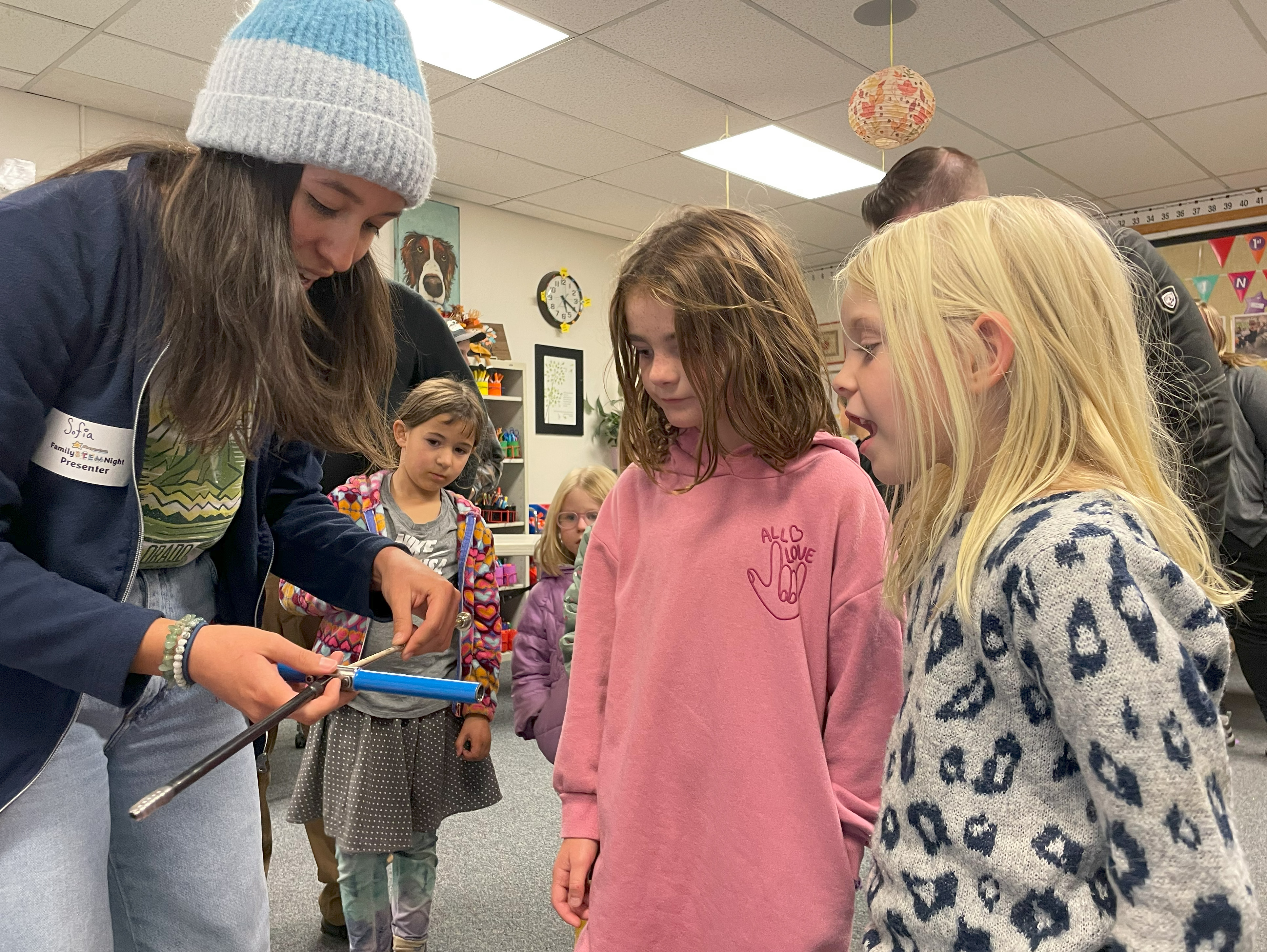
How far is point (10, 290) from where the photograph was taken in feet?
2.48

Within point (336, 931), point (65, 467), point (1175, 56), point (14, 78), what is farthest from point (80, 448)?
point (1175, 56)

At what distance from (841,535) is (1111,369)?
311mm

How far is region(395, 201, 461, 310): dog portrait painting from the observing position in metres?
5.07

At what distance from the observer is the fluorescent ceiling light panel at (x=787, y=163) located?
14.9 ft

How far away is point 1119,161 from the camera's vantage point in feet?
16.3

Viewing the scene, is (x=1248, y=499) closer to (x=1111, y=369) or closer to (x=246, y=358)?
(x=1111, y=369)

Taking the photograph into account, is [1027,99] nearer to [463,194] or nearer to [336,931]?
[463,194]

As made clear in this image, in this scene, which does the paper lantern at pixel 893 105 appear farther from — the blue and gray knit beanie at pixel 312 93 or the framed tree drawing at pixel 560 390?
the framed tree drawing at pixel 560 390

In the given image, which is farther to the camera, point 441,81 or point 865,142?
point 865,142

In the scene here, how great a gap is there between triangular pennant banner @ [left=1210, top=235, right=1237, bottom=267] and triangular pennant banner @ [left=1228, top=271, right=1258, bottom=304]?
8cm

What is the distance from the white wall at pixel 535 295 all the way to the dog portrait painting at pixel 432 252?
79mm

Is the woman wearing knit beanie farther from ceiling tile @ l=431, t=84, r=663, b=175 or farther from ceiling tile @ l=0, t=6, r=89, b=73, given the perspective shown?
ceiling tile @ l=431, t=84, r=663, b=175

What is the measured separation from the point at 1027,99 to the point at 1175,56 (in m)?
0.57

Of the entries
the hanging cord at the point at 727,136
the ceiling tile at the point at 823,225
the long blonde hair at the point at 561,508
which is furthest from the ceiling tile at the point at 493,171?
the long blonde hair at the point at 561,508
